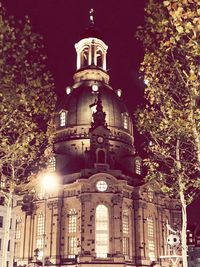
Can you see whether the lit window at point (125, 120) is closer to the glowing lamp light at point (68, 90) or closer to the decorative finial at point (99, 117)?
the decorative finial at point (99, 117)

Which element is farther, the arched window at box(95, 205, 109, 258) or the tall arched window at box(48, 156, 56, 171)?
the tall arched window at box(48, 156, 56, 171)

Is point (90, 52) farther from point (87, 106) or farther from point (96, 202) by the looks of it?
point (96, 202)

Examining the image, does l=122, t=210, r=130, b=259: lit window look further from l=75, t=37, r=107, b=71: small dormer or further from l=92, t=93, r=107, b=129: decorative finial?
l=75, t=37, r=107, b=71: small dormer

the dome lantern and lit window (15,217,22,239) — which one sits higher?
the dome lantern

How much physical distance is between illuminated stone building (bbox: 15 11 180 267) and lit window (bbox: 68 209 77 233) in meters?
0.19

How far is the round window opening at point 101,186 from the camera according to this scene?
79062 millimetres

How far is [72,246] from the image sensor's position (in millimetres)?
77625

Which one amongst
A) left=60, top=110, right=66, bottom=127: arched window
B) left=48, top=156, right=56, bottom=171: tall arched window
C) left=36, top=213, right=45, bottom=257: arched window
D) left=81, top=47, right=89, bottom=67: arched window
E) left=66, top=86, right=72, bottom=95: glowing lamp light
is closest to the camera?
left=36, top=213, right=45, bottom=257: arched window

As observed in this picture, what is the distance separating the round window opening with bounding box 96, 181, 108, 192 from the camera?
79.1 metres

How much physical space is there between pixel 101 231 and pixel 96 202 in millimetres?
5432

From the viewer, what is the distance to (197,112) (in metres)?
22.8

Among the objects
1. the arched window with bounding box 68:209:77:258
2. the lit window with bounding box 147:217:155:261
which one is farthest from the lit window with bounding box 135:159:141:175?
the arched window with bounding box 68:209:77:258

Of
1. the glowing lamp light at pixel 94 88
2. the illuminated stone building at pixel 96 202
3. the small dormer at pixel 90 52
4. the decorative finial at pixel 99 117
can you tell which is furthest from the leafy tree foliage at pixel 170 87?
the small dormer at pixel 90 52

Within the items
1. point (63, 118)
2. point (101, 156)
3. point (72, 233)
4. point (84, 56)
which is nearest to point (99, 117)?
point (101, 156)
